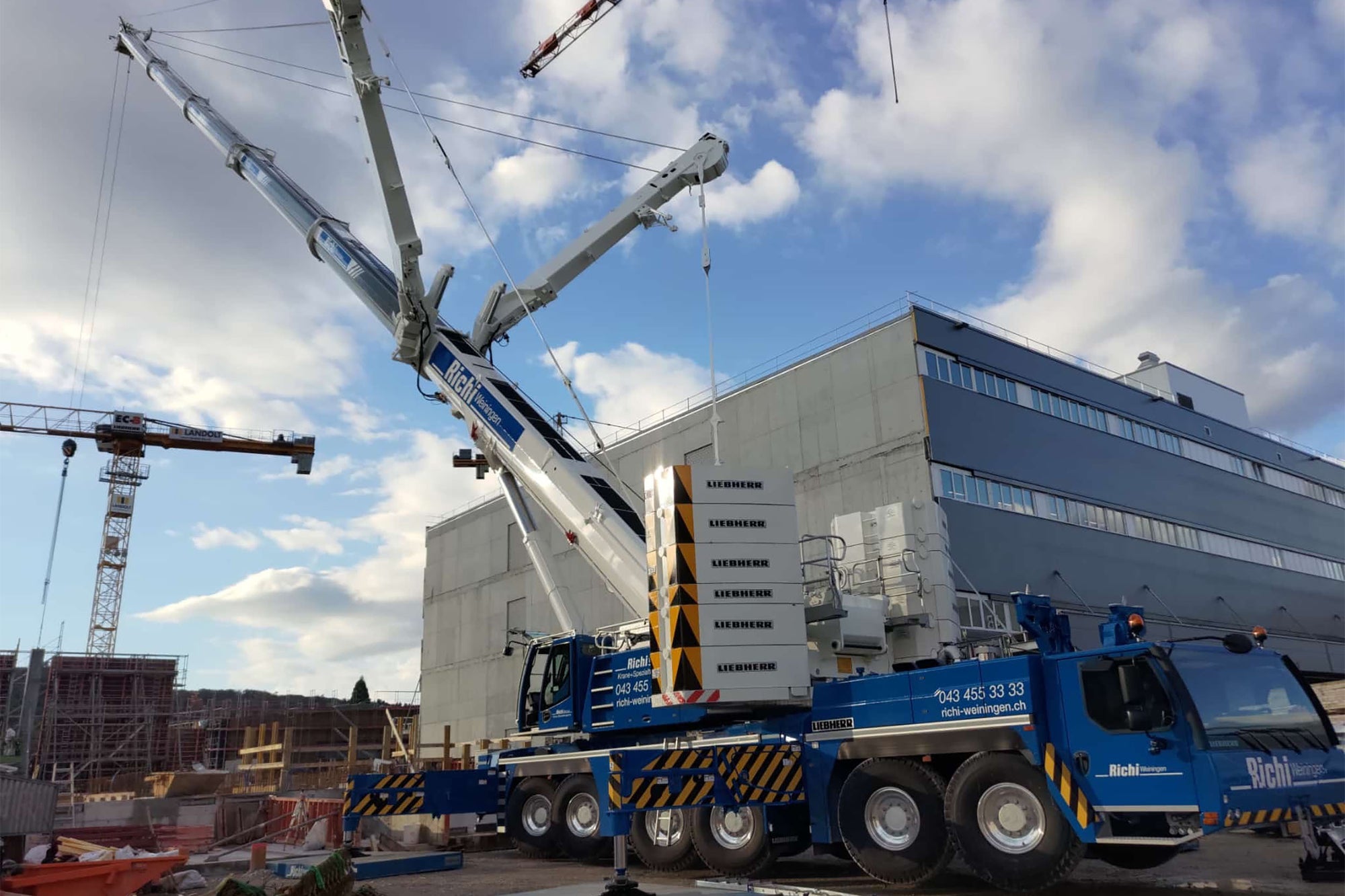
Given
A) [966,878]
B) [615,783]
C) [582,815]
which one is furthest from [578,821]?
[966,878]

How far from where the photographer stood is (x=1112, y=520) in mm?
30328

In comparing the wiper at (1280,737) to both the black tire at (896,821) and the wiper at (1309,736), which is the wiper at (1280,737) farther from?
the black tire at (896,821)

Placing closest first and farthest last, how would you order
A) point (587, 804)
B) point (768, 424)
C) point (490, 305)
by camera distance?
point (587, 804), point (490, 305), point (768, 424)

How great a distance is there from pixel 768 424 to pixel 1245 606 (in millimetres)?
19544

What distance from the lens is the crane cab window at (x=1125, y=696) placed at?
832 cm

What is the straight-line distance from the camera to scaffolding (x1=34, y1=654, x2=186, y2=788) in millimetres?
50750

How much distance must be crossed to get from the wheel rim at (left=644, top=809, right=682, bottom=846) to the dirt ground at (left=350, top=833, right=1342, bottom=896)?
432mm

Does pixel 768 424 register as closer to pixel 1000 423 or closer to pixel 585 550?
pixel 1000 423

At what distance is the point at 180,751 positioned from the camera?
178ft

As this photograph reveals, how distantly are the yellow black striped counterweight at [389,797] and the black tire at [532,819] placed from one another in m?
1.36

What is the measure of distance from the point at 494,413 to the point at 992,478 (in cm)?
1628

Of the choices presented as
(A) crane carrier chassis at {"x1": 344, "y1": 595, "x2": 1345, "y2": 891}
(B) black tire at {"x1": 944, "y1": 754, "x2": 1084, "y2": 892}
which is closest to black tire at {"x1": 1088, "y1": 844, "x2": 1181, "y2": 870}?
(A) crane carrier chassis at {"x1": 344, "y1": 595, "x2": 1345, "y2": 891}

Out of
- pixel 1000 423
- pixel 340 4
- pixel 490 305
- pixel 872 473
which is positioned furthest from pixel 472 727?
pixel 340 4

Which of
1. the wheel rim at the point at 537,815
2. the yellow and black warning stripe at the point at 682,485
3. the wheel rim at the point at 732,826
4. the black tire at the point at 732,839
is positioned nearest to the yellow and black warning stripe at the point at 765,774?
the black tire at the point at 732,839
